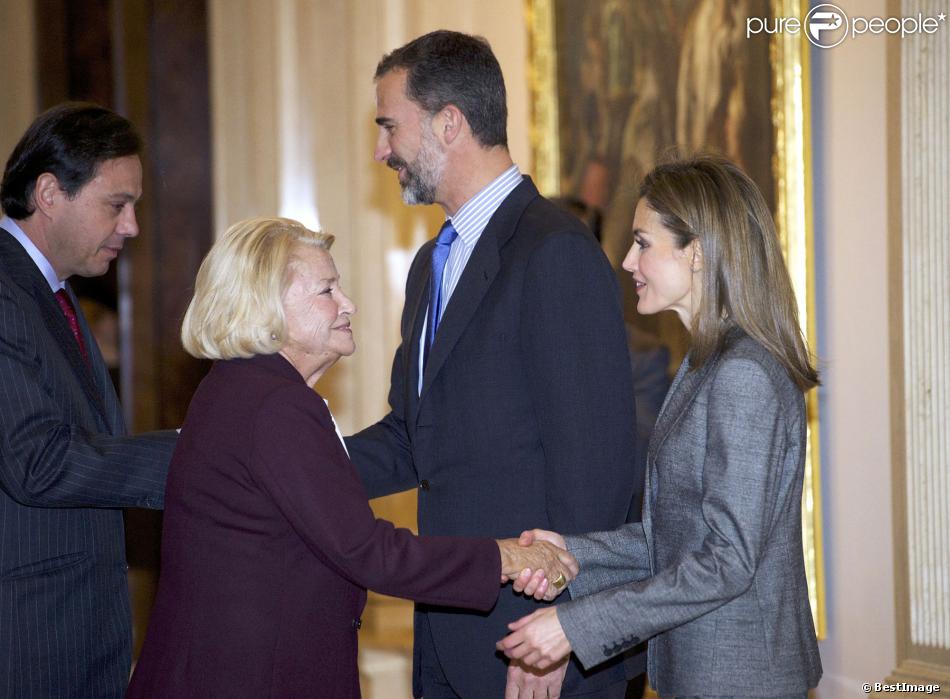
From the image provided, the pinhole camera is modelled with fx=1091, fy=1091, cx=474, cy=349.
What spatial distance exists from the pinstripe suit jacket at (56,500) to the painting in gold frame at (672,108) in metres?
2.16

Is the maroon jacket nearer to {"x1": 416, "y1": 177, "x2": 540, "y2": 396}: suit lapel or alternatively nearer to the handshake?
the handshake

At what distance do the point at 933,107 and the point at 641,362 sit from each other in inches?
63.0

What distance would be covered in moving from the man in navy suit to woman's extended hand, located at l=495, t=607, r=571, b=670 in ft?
0.59

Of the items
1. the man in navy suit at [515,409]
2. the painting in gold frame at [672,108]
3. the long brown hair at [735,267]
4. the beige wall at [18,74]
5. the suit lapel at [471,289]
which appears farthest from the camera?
the beige wall at [18,74]

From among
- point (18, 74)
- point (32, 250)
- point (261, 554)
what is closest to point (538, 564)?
point (261, 554)

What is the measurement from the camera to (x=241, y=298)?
253 centimetres

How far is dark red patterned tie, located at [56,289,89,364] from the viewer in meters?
3.14

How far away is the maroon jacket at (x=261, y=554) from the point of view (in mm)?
2365

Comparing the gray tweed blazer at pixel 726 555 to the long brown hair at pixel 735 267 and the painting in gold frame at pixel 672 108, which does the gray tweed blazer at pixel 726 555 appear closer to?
the long brown hair at pixel 735 267

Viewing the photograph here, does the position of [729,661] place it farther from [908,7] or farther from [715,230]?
[908,7]

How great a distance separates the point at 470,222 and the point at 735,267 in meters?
0.93

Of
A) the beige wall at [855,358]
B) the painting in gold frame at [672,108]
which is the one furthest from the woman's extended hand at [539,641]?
the beige wall at [855,358]

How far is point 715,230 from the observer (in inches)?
98.6

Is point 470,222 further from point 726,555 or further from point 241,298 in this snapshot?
point 726,555
